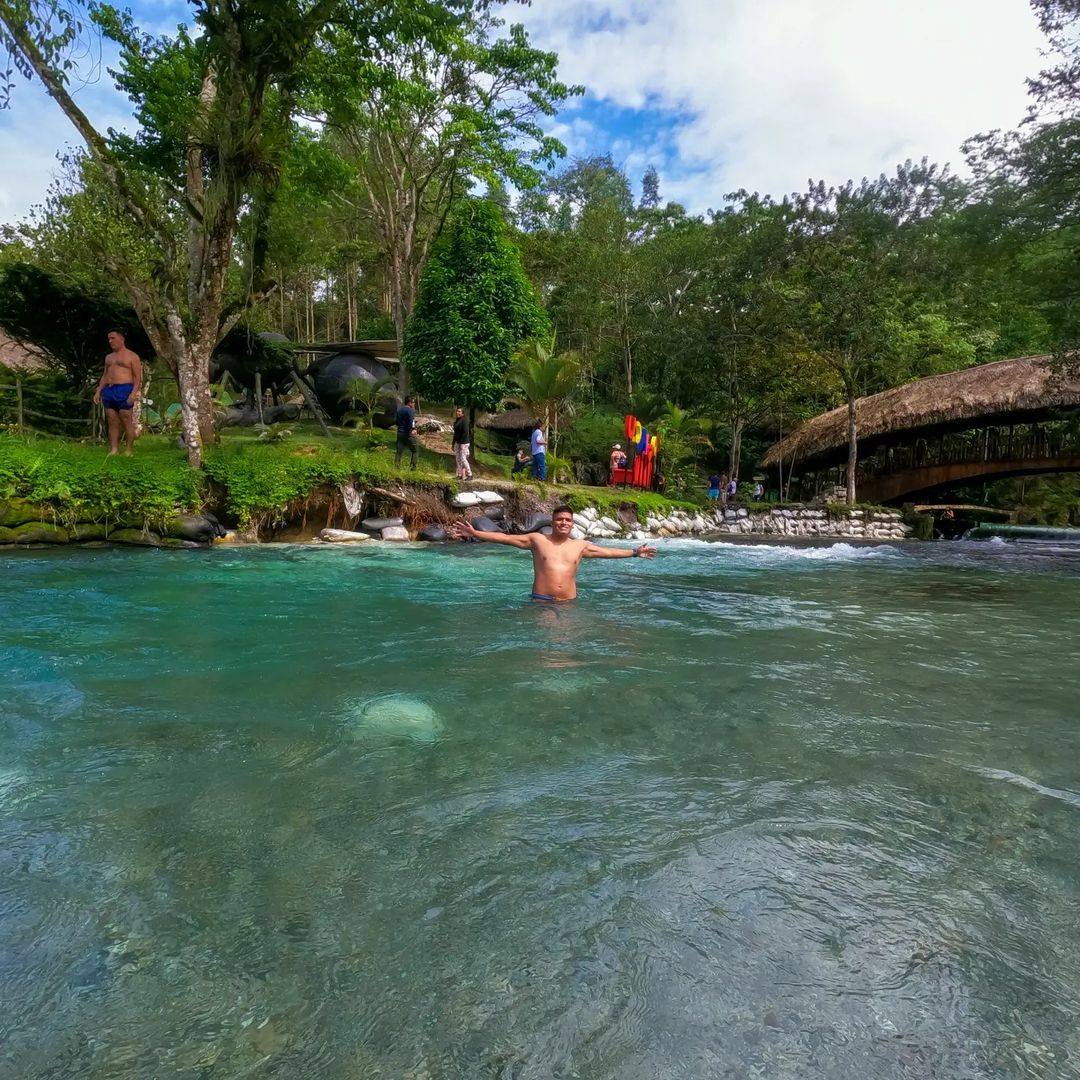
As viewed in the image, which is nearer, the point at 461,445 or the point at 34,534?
the point at 34,534

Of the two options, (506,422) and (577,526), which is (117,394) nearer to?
(577,526)

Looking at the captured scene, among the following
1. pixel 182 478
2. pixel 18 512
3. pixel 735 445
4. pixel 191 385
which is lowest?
pixel 18 512

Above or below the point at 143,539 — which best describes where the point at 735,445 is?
above

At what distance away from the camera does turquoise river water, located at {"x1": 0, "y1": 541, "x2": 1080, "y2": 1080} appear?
1.49 meters

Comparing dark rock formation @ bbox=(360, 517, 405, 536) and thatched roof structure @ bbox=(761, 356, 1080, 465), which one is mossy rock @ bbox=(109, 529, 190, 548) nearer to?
dark rock formation @ bbox=(360, 517, 405, 536)

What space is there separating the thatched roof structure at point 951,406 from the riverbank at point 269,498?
7.11m

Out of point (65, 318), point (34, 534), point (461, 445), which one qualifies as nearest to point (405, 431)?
point (461, 445)

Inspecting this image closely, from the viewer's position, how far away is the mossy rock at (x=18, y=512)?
30.8 ft

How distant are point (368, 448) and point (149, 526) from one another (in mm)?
6724

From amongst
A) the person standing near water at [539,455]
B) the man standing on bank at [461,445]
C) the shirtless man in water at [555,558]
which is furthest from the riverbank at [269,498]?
the shirtless man in water at [555,558]

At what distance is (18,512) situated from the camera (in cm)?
948

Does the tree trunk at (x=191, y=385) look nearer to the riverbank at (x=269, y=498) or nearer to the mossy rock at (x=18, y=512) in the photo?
the riverbank at (x=269, y=498)

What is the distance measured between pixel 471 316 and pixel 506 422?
8166 millimetres

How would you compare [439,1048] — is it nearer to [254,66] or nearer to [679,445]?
[254,66]
